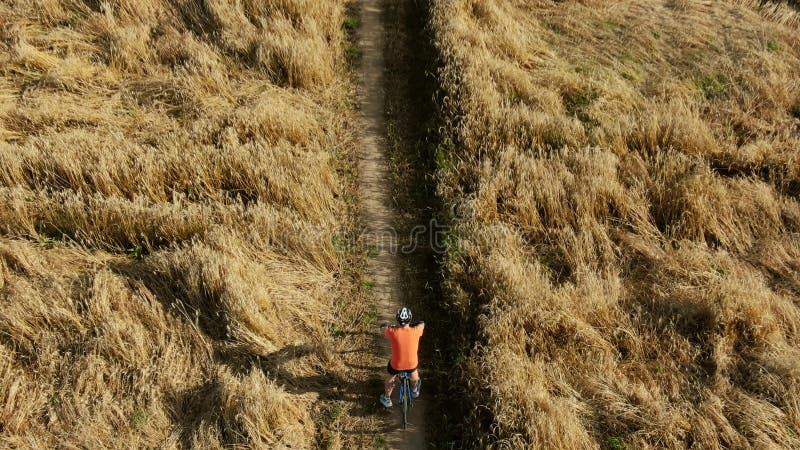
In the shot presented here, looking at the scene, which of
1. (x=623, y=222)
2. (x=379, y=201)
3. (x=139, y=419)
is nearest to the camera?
(x=139, y=419)

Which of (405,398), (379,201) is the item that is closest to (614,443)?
(405,398)

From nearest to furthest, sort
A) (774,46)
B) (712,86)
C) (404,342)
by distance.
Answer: (404,342) < (712,86) < (774,46)

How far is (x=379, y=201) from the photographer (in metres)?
10.4

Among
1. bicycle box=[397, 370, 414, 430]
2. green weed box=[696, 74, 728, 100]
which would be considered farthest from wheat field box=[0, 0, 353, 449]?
green weed box=[696, 74, 728, 100]

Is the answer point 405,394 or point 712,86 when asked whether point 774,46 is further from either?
point 405,394

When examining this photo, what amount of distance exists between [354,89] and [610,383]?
7.85 meters

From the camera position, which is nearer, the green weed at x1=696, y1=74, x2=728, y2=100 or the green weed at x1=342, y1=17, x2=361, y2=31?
the green weed at x1=696, y1=74, x2=728, y2=100

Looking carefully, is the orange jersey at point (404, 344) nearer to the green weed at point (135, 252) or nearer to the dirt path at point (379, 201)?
the dirt path at point (379, 201)

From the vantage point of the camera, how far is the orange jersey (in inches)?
283

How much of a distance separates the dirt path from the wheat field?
467mm

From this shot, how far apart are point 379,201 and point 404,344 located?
3.69 m

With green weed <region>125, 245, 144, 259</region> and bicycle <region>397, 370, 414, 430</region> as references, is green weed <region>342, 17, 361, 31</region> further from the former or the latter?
bicycle <region>397, 370, 414, 430</region>

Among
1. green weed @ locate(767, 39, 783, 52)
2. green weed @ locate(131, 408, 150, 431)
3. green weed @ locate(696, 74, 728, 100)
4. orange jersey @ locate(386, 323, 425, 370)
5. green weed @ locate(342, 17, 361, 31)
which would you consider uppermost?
green weed @ locate(767, 39, 783, 52)

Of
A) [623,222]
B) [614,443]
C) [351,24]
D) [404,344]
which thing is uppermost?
[351,24]
